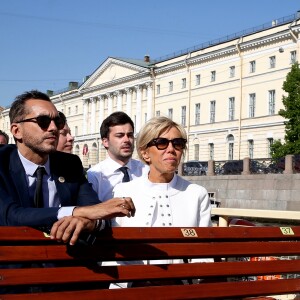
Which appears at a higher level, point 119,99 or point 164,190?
point 119,99

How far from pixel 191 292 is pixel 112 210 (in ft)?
2.05

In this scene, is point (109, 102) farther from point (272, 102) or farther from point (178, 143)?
point (178, 143)

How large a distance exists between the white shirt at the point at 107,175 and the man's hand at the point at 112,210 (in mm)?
2205

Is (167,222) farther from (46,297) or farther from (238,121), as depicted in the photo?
(238,121)

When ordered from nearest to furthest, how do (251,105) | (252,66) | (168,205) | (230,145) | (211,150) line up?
(168,205) → (252,66) → (251,105) → (230,145) → (211,150)

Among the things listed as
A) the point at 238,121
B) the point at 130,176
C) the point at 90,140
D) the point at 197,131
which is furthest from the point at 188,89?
the point at 130,176

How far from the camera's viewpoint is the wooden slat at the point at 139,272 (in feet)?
8.27

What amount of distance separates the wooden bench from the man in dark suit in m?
0.15

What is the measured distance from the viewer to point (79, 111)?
70.9m

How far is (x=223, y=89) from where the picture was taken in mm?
44938

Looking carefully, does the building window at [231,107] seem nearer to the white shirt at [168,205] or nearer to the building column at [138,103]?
the building column at [138,103]

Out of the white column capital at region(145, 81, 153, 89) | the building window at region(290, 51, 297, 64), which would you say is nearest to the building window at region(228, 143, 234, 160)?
the building window at region(290, 51, 297, 64)

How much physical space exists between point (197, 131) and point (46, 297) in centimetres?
4566

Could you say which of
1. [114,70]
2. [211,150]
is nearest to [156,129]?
[211,150]
